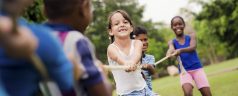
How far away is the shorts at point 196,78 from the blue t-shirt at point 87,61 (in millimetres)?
5120

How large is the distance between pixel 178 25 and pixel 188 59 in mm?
554

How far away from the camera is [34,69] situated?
1.74 m

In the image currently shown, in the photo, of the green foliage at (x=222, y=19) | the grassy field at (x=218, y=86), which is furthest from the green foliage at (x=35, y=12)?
the green foliage at (x=222, y=19)

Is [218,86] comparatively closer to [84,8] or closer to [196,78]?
[196,78]

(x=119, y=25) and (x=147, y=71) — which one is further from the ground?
(x=119, y=25)

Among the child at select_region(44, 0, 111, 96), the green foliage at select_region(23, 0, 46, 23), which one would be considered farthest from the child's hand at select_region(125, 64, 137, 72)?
the green foliage at select_region(23, 0, 46, 23)

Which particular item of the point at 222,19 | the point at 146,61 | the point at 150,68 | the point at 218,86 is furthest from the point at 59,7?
the point at 222,19

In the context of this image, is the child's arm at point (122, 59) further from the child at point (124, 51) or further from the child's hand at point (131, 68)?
the child's hand at point (131, 68)

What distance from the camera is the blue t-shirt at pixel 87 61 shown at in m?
2.06

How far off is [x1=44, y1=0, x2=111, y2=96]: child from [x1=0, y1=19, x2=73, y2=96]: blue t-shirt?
0.22m

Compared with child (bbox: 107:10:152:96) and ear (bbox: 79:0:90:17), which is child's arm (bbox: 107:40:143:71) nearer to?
child (bbox: 107:10:152:96)

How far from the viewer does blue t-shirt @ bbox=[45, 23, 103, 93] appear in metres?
2.06

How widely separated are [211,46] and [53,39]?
82.7 metres

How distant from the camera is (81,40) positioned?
209 cm
